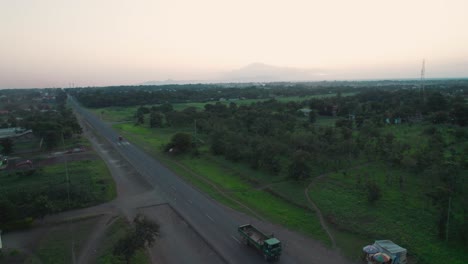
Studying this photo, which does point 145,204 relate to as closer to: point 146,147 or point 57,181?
point 57,181

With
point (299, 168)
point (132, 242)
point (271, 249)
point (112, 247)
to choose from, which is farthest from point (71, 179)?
point (271, 249)

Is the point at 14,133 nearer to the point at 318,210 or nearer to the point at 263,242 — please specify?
the point at 263,242

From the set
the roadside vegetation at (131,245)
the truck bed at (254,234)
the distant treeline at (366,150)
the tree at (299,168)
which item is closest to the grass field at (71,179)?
the roadside vegetation at (131,245)

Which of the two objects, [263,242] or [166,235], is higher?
[263,242]

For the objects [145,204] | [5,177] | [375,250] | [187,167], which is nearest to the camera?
[375,250]

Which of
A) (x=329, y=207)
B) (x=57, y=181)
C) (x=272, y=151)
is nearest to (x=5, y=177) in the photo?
(x=57, y=181)

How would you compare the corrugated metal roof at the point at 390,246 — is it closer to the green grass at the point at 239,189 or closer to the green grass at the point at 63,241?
the green grass at the point at 239,189
